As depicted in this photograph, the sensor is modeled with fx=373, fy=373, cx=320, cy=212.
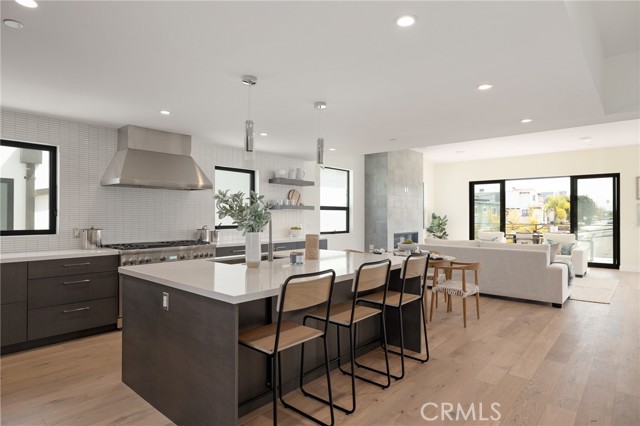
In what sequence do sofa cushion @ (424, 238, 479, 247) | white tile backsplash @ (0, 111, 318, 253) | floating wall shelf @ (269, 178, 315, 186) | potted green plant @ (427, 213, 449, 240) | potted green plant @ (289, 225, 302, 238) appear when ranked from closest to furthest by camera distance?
white tile backsplash @ (0, 111, 318, 253) → sofa cushion @ (424, 238, 479, 247) → floating wall shelf @ (269, 178, 315, 186) → potted green plant @ (289, 225, 302, 238) → potted green plant @ (427, 213, 449, 240)

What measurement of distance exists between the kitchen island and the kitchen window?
189 inches

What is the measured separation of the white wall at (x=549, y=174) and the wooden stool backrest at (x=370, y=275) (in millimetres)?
8205

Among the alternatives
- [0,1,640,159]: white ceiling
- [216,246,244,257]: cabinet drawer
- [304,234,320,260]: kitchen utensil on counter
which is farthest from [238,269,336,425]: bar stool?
[216,246,244,257]: cabinet drawer

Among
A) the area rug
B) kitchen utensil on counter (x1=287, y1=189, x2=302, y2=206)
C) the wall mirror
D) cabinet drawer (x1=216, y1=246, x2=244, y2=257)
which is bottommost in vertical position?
the area rug

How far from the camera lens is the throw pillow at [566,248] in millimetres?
7617

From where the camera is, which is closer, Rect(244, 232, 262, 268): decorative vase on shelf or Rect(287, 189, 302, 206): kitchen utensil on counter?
Rect(244, 232, 262, 268): decorative vase on shelf

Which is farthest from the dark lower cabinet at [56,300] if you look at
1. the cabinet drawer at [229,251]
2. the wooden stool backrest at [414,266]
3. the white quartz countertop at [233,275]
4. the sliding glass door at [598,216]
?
the sliding glass door at [598,216]

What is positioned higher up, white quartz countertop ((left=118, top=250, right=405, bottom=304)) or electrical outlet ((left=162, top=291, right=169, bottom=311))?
white quartz countertop ((left=118, top=250, right=405, bottom=304))

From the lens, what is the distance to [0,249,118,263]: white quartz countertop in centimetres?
343

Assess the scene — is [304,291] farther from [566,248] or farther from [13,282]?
[566,248]

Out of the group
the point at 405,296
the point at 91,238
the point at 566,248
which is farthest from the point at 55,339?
the point at 566,248

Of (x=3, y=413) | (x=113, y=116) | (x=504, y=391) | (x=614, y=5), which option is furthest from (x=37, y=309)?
(x=614, y=5)

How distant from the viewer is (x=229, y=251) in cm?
505

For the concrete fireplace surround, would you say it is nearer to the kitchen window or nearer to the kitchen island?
the kitchen window
